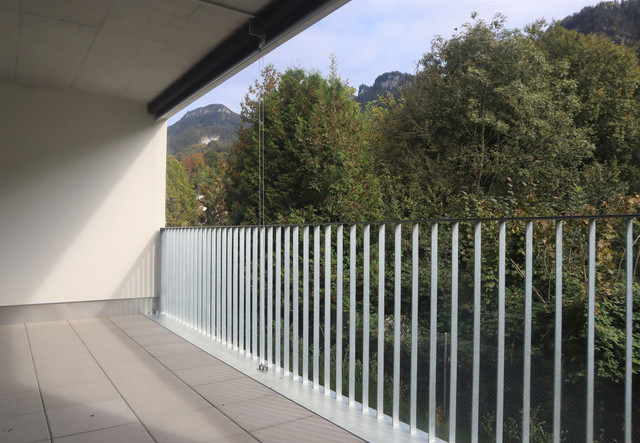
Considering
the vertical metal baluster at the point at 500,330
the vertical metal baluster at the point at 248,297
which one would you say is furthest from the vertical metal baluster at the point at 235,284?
the vertical metal baluster at the point at 500,330

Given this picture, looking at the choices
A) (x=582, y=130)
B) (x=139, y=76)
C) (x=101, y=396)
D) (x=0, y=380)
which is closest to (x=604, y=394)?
(x=101, y=396)

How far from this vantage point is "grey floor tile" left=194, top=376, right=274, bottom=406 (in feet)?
8.72

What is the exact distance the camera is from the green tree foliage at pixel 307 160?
8.72 metres

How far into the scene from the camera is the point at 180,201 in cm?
1046

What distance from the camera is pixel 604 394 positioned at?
4246 millimetres

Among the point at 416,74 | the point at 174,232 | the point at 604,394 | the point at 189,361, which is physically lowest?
the point at 604,394

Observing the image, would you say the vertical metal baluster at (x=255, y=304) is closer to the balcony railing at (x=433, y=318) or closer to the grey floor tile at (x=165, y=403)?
the balcony railing at (x=433, y=318)

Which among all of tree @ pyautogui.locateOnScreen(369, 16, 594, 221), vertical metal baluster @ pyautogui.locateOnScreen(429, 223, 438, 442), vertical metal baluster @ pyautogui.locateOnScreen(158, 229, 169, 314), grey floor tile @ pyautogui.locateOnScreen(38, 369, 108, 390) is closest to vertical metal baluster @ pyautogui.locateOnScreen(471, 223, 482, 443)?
vertical metal baluster @ pyautogui.locateOnScreen(429, 223, 438, 442)

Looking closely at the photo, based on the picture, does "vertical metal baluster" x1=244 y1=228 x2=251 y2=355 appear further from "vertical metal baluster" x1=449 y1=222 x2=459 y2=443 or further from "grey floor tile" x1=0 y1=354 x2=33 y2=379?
"vertical metal baluster" x1=449 y1=222 x2=459 y2=443

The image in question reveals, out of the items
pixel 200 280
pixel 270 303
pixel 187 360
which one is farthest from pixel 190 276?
pixel 270 303

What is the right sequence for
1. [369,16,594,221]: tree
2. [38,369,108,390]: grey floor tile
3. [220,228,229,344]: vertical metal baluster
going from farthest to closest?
[369,16,594,221]: tree < [220,228,229,344]: vertical metal baluster < [38,369,108,390]: grey floor tile

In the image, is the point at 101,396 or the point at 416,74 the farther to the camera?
the point at 416,74

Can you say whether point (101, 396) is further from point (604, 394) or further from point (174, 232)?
point (604, 394)

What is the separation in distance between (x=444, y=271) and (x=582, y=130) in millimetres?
7295
